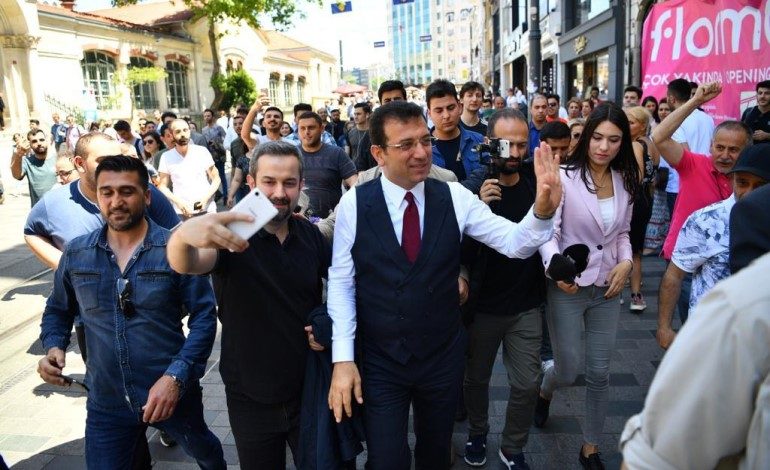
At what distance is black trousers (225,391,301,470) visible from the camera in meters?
2.39

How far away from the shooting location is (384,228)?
2.37 metres

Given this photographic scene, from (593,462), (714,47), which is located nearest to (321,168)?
(593,462)

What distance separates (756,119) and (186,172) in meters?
6.10

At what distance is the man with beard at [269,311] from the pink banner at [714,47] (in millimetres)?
4998

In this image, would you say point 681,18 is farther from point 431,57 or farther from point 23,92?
point 431,57

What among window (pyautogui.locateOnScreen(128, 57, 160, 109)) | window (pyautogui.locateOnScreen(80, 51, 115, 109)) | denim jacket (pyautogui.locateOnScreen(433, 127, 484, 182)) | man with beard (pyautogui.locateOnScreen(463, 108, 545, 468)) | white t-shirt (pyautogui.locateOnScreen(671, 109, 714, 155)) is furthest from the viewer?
window (pyautogui.locateOnScreen(128, 57, 160, 109))

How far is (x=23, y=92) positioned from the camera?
21.8 m

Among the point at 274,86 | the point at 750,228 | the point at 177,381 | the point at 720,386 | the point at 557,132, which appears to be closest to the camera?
the point at 720,386

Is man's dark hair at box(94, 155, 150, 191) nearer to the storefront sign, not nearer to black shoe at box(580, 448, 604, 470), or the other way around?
black shoe at box(580, 448, 604, 470)

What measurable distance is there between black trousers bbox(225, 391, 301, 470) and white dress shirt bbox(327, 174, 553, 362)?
1.14 ft

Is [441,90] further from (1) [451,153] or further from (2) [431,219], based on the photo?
(2) [431,219]

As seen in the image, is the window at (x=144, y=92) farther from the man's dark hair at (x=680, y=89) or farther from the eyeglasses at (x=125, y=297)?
the eyeglasses at (x=125, y=297)

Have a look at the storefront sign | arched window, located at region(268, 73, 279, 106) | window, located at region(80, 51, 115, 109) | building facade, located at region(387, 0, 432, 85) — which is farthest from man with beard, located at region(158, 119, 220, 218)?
building facade, located at region(387, 0, 432, 85)

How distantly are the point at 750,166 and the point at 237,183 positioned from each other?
503 cm
